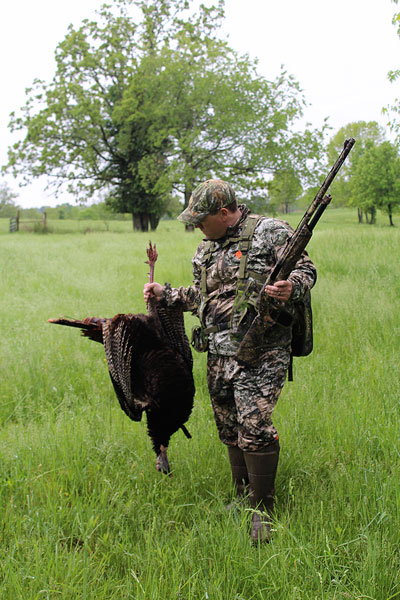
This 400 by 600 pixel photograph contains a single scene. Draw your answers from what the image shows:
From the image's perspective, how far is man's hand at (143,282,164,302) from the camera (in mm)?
3238

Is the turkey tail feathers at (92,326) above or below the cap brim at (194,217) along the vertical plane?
below

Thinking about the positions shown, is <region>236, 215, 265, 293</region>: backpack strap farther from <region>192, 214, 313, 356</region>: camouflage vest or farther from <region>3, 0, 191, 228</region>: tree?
<region>3, 0, 191, 228</region>: tree

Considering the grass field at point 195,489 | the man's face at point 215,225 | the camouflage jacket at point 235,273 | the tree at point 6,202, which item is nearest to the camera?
the grass field at point 195,489

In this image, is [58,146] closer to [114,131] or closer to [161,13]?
[114,131]

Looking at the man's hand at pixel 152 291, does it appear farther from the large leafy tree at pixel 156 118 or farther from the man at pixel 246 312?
the large leafy tree at pixel 156 118

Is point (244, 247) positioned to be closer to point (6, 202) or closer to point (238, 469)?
point (238, 469)

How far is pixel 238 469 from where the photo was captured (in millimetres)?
3221

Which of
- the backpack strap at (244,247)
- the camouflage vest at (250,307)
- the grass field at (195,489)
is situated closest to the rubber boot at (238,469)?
the grass field at (195,489)

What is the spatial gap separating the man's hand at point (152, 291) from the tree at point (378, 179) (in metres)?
37.8

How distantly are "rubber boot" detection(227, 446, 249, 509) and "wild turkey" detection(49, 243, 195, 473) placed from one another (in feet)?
1.37

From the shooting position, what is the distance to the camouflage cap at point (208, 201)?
2812mm

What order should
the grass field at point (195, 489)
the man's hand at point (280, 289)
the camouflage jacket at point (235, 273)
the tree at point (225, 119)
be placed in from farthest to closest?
the tree at point (225, 119) → the camouflage jacket at point (235, 273) → the man's hand at point (280, 289) → the grass field at point (195, 489)

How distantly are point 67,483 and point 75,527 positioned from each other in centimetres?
50

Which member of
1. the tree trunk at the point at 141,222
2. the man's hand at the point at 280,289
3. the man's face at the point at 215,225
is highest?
the tree trunk at the point at 141,222
